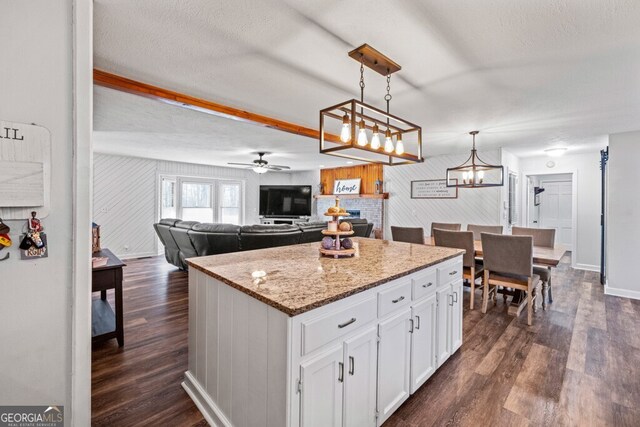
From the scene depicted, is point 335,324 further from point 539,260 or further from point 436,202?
point 436,202

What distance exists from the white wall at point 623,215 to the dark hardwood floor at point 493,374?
31.3 inches

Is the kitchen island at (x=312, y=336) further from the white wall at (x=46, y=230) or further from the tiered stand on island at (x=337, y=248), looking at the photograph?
the white wall at (x=46, y=230)

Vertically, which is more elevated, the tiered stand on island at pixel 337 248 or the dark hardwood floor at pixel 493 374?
the tiered stand on island at pixel 337 248

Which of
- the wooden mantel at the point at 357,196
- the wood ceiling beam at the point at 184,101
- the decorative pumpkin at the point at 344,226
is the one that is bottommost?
the decorative pumpkin at the point at 344,226

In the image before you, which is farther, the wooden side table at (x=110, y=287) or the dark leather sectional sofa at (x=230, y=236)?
the dark leather sectional sofa at (x=230, y=236)

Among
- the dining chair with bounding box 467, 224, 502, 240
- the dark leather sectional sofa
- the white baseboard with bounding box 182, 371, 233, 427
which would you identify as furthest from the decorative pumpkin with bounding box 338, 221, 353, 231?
the dining chair with bounding box 467, 224, 502, 240

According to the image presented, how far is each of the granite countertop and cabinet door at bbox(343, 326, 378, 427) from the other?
0.28 metres

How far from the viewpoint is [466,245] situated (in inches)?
139

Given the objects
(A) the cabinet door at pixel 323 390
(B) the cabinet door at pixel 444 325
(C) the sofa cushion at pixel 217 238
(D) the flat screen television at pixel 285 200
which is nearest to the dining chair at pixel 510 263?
(B) the cabinet door at pixel 444 325

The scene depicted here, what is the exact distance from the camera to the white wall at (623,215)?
3.94 meters

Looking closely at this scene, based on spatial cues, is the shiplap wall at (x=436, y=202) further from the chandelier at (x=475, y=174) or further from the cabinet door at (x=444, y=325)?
the cabinet door at (x=444, y=325)

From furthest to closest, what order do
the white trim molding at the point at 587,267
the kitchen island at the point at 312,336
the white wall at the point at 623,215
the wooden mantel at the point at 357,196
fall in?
the wooden mantel at the point at 357,196 < the white trim molding at the point at 587,267 < the white wall at the point at 623,215 < the kitchen island at the point at 312,336

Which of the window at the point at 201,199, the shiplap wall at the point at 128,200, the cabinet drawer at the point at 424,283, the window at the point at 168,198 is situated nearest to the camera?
the cabinet drawer at the point at 424,283

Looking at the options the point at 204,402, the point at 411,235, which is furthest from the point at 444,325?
the point at 411,235
